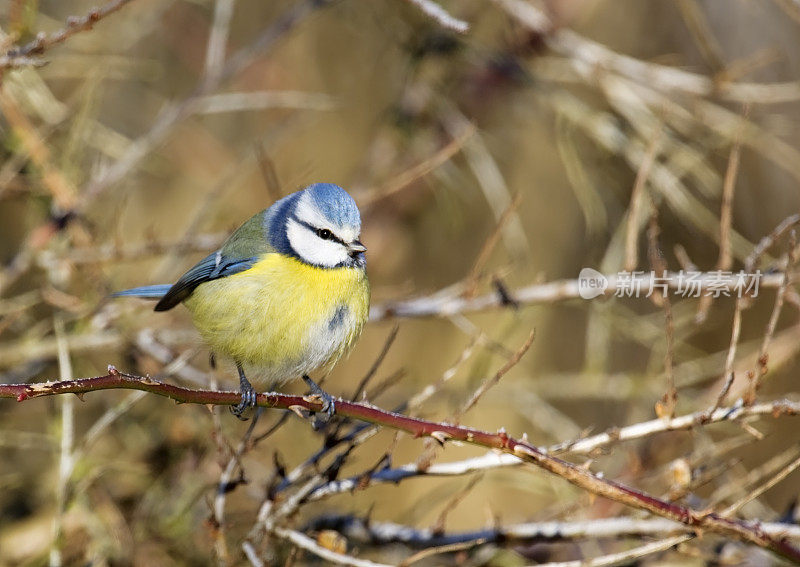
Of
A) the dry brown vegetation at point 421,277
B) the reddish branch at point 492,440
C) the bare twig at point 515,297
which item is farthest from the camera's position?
the bare twig at point 515,297

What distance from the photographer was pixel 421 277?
6285mm

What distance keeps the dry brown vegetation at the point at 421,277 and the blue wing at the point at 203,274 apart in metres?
0.25

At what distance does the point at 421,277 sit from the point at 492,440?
4468mm

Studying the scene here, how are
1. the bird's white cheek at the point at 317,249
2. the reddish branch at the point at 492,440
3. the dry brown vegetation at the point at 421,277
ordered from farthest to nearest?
the bird's white cheek at the point at 317,249
the dry brown vegetation at the point at 421,277
the reddish branch at the point at 492,440

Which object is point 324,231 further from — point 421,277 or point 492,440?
point 421,277

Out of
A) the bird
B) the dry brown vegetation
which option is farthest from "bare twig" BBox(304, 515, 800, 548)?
the bird

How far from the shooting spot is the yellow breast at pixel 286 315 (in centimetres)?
271

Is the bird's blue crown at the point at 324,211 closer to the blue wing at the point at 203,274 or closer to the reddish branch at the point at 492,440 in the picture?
the blue wing at the point at 203,274

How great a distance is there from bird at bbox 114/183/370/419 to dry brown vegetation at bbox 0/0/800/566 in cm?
22

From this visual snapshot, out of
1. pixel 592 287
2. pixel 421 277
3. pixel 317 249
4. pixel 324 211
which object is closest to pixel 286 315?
pixel 317 249

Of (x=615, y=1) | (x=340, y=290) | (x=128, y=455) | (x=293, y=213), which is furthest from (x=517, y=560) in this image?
(x=615, y=1)

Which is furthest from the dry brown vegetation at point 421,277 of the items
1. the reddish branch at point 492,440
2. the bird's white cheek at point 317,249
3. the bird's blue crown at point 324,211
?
the bird's white cheek at point 317,249

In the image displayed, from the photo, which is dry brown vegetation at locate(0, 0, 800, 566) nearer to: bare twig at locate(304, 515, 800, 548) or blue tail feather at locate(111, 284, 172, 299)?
bare twig at locate(304, 515, 800, 548)

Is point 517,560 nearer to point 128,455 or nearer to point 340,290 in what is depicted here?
point 340,290
